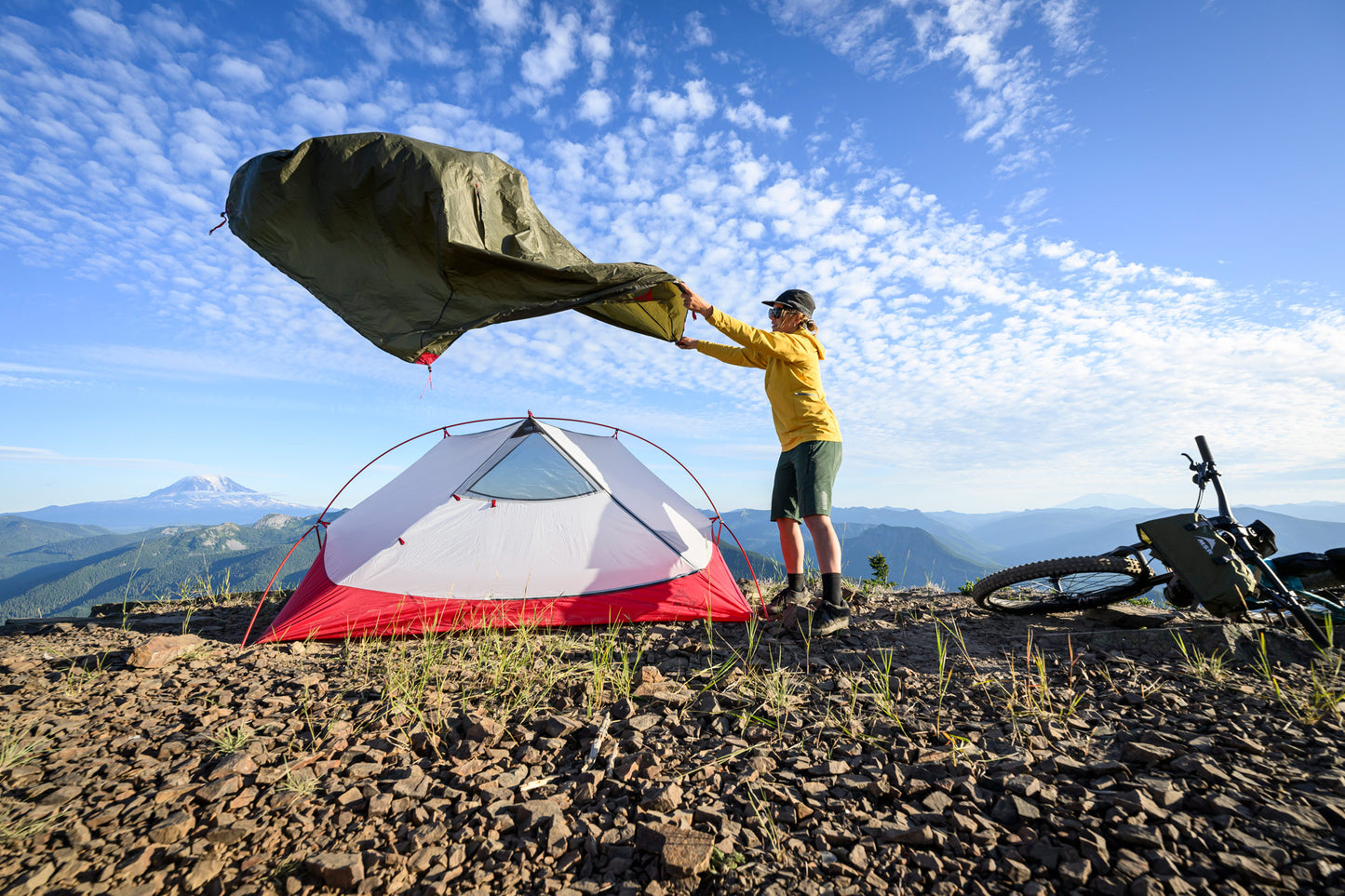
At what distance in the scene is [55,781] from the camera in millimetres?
2404

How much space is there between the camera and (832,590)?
453 centimetres

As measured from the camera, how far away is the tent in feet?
15.2

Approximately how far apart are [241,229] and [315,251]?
570mm

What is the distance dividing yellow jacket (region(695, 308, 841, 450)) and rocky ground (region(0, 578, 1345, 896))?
1839mm

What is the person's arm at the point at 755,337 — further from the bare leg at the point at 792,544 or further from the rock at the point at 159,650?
the rock at the point at 159,650

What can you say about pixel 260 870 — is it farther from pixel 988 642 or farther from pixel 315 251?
pixel 988 642

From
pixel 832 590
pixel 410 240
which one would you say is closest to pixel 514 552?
pixel 410 240

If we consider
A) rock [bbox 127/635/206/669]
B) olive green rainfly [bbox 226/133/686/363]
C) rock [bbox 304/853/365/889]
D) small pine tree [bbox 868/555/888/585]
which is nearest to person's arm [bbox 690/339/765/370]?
olive green rainfly [bbox 226/133/686/363]

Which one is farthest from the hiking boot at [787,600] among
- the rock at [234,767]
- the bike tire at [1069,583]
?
the rock at [234,767]

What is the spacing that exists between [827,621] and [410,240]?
4.51m

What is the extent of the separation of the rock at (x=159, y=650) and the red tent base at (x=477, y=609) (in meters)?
0.47

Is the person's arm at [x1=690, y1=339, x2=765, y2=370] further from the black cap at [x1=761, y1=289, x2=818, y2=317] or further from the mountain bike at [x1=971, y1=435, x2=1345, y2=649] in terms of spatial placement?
the mountain bike at [x1=971, y1=435, x2=1345, y2=649]

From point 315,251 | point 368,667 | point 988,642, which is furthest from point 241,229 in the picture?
point 988,642

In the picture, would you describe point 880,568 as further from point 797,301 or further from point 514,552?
point 514,552
